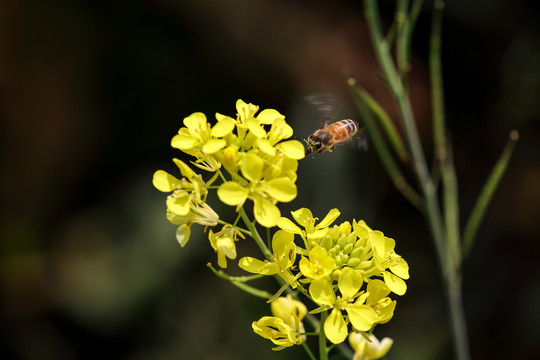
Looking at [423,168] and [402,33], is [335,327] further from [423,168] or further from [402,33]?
[402,33]

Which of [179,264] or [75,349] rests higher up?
[179,264]

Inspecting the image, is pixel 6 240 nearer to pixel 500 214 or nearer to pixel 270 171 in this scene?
pixel 270 171

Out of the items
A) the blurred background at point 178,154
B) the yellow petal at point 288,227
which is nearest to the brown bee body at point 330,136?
the yellow petal at point 288,227

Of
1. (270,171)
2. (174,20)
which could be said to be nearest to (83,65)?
(174,20)

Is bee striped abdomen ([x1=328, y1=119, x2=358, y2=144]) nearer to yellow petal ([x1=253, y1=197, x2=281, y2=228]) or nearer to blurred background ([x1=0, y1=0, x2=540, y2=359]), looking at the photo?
yellow petal ([x1=253, y1=197, x2=281, y2=228])

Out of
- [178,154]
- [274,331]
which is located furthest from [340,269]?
[178,154]

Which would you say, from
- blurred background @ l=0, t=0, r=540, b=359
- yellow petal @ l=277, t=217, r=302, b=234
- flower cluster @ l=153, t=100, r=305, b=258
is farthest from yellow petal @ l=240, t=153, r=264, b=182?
blurred background @ l=0, t=0, r=540, b=359
